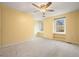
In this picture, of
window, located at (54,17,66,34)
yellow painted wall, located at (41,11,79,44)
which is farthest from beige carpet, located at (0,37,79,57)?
window, located at (54,17,66,34)

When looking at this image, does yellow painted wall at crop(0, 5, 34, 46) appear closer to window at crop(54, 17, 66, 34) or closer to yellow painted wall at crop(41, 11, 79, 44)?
window at crop(54, 17, 66, 34)

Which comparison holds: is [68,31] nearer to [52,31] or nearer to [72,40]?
[72,40]

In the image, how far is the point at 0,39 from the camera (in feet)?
11.5

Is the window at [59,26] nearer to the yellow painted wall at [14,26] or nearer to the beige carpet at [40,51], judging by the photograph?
the yellow painted wall at [14,26]

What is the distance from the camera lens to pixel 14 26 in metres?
4.34

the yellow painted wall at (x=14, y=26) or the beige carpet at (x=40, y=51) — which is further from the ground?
the yellow painted wall at (x=14, y=26)

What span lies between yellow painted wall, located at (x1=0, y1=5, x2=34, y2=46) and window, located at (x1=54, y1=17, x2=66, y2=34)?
Answer: 5.94 feet

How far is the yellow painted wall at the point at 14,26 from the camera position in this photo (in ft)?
12.3

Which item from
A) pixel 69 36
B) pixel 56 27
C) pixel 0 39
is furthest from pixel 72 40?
pixel 0 39

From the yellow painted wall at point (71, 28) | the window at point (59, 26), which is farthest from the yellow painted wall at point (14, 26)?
the yellow painted wall at point (71, 28)

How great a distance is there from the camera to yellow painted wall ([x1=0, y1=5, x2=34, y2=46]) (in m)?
3.75

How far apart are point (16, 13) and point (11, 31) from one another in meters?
0.96

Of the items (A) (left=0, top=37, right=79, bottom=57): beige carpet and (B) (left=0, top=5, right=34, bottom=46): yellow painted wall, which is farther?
(B) (left=0, top=5, right=34, bottom=46): yellow painted wall

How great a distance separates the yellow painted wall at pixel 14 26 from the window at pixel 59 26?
1.81m
